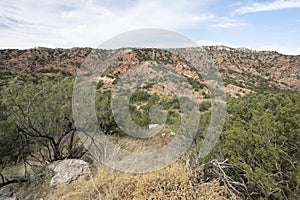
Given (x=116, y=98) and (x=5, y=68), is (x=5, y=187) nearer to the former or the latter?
(x=116, y=98)

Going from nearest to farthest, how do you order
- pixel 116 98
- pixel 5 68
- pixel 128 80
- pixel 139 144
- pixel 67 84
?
pixel 139 144 < pixel 67 84 < pixel 116 98 < pixel 128 80 < pixel 5 68

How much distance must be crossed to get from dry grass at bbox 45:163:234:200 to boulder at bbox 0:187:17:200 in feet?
3.41

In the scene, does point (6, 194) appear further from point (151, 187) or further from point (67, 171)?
point (151, 187)

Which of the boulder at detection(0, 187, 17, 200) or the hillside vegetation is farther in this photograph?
the boulder at detection(0, 187, 17, 200)

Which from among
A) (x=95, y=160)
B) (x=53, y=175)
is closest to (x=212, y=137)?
(x=95, y=160)

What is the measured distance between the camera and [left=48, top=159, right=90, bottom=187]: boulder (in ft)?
14.4

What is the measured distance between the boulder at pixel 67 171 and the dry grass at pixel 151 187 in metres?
0.55

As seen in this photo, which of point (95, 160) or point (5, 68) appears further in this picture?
point (5, 68)

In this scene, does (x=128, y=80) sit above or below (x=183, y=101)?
above

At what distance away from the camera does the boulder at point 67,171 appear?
4.39 metres

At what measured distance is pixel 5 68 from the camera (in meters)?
29.9

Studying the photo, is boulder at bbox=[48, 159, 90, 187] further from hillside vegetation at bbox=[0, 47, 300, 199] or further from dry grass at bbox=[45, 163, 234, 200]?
dry grass at bbox=[45, 163, 234, 200]

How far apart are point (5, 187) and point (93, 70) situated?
129 inches

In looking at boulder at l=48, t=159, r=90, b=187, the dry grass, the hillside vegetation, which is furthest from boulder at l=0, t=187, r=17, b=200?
the dry grass
